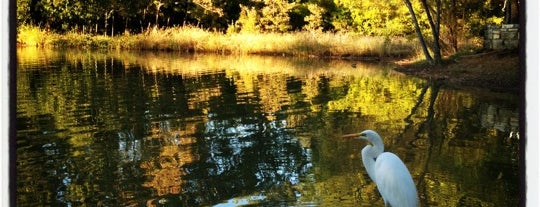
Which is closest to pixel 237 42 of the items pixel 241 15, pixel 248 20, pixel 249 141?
pixel 248 20

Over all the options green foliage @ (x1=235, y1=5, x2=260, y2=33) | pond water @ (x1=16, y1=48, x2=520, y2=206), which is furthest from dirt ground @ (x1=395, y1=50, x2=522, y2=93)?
green foliage @ (x1=235, y1=5, x2=260, y2=33)

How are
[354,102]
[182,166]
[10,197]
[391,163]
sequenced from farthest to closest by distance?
[354,102], [182,166], [391,163], [10,197]

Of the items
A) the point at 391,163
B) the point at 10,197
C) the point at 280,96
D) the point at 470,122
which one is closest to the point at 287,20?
the point at 280,96

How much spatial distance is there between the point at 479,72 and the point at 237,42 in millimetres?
12162

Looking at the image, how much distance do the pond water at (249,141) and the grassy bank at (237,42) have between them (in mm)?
7675

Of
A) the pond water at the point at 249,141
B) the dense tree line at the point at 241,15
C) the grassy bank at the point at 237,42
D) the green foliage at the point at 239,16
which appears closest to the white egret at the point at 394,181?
the pond water at the point at 249,141

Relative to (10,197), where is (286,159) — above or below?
below

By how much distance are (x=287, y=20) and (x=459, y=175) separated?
815 inches

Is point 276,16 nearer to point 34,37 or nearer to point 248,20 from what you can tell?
point 248,20

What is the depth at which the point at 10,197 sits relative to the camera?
1.49 metres

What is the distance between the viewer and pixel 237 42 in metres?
23.1

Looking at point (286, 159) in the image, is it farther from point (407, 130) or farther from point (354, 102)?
point (354, 102)

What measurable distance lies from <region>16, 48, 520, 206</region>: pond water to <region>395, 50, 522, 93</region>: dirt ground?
642mm

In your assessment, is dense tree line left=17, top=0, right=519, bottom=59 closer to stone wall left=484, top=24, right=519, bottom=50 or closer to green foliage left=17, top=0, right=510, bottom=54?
green foliage left=17, top=0, right=510, bottom=54
